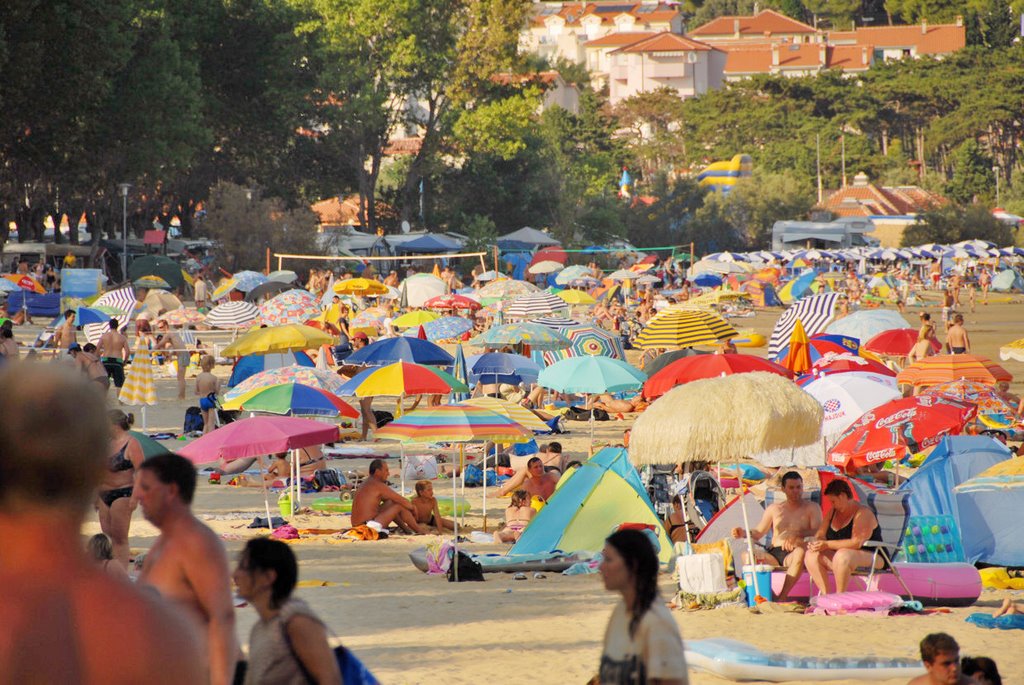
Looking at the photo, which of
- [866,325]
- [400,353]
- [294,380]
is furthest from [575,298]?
[294,380]

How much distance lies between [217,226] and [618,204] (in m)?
25.8

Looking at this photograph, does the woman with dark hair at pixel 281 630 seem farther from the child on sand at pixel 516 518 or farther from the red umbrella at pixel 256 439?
the child on sand at pixel 516 518

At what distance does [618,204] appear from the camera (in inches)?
2625

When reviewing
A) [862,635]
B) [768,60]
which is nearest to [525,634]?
[862,635]

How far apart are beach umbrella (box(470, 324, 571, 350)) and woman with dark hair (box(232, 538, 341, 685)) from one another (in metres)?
16.0

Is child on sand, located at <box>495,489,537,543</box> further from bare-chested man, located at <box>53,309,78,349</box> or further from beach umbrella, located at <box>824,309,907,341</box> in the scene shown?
bare-chested man, located at <box>53,309,78,349</box>

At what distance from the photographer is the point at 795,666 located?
7.33m

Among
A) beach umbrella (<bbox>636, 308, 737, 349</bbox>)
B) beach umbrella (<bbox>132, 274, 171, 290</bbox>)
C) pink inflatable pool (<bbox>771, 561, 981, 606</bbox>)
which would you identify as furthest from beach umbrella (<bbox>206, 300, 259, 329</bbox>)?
beach umbrella (<bbox>132, 274, 171, 290</bbox>)

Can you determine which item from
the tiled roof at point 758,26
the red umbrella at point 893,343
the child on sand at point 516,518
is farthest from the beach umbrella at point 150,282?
the tiled roof at point 758,26

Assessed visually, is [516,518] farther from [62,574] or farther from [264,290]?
[264,290]

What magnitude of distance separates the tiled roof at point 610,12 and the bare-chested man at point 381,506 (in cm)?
12201

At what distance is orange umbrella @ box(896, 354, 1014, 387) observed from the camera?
14727 mm

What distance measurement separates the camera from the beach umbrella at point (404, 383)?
14.0 m

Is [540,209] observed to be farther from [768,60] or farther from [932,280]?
[768,60]
